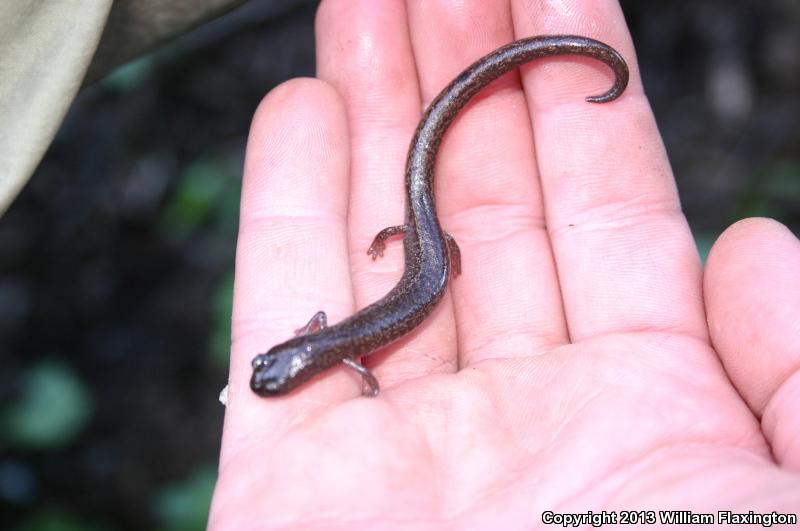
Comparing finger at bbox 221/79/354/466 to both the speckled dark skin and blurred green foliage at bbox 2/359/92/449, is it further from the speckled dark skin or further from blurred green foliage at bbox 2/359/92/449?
blurred green foliage at bbox 2/359/92/449

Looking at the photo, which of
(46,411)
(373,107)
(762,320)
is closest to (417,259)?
(373,107)

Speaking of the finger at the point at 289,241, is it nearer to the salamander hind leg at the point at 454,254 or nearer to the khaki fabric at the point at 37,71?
the salamander hind leg at the point at 454,254

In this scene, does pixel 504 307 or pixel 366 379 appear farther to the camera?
pixel 504 307

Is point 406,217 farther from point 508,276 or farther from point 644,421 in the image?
point 644,421

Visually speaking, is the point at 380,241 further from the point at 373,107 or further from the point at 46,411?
the point at 46,411

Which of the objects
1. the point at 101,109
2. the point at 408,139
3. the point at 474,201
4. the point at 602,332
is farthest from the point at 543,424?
the point at 101,109

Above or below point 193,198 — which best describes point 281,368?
above

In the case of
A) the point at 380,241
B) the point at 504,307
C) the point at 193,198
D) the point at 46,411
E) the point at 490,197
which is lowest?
the point at 46,411

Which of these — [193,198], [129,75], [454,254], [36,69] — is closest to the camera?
[36,69]
